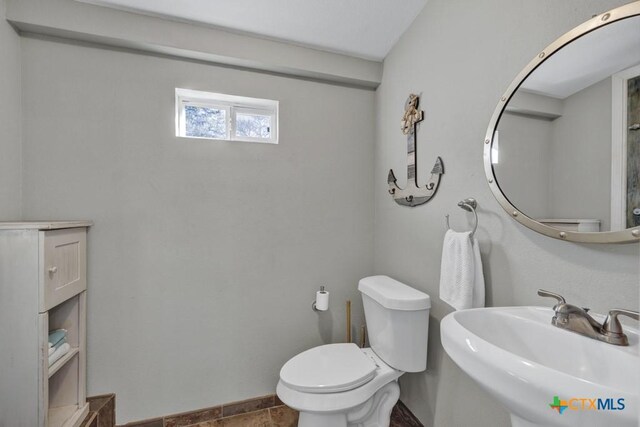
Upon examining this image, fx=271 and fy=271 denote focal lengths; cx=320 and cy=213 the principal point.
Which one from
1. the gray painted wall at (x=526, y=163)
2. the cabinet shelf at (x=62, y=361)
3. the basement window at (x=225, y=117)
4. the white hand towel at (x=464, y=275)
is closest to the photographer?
the gray painted wall at (x=526, y=163)

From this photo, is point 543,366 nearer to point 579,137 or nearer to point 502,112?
point 579,137

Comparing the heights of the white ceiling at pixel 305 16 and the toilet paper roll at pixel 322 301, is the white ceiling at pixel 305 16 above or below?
above

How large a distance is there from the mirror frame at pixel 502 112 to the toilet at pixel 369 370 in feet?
1.90

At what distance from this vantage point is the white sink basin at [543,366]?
0.47 meters

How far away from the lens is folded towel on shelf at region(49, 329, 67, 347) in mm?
1254

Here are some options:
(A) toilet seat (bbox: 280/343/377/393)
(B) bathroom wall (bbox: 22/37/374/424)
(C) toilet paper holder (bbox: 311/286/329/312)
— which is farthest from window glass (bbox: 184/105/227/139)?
(A) toilet seat (bbox: 280/343/377/393)

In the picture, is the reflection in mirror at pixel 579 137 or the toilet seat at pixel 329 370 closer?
the reflection in mirror at pixel 579 137

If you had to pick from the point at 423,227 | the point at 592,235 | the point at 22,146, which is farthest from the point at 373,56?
the point at 22,146

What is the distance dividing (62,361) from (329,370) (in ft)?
4.16

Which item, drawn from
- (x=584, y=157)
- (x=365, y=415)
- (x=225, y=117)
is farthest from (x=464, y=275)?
(x=225, y=117)

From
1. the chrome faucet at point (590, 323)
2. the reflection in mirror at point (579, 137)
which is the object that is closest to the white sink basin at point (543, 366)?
the chrome faucet at point (590, 323)

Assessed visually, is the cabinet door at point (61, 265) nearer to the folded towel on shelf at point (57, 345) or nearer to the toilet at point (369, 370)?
the folded towel on shelf at point (57, 345)

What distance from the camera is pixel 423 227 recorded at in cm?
149

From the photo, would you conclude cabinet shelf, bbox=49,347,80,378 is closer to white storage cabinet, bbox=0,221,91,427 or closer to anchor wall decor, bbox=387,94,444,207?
white storage cabinet, bbox=0,221,91,427
